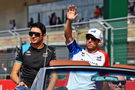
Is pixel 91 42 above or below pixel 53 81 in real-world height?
above

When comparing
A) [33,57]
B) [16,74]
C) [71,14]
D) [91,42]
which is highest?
[71,14]

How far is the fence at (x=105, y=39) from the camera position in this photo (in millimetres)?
10086

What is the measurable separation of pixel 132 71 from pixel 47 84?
993 millimetres

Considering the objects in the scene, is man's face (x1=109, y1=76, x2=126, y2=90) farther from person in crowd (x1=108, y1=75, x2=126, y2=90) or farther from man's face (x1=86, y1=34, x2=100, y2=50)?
man's face (x1=86, y1=34, x2=100, y2=50)

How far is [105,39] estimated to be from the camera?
10.2 m

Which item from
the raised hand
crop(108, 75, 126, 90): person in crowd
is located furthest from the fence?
crop(108, 75, 126, 90): person in crowd

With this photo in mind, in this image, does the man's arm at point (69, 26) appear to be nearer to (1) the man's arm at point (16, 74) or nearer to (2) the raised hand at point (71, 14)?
(2) the raised hand at point (71, 14)

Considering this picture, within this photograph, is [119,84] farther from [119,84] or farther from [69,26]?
[69,26]

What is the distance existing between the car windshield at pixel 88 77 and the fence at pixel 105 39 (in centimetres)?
539

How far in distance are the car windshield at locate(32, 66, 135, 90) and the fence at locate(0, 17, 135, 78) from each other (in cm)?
539

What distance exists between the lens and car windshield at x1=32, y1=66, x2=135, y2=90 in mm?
3891

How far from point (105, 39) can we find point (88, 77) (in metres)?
6.30

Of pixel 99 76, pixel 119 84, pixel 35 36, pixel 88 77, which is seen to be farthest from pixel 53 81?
pixel 35 36

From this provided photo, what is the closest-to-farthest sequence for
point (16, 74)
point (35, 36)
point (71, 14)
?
point (16, 74)
point (35, 36)
point (71, 14)
